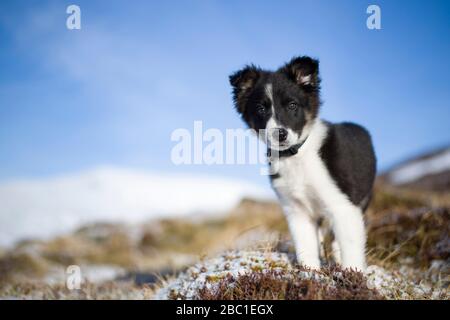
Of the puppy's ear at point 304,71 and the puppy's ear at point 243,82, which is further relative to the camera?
the puppy's ear at point 243,82

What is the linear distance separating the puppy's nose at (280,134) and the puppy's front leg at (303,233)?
920mm

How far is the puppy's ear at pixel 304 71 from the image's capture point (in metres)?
5.12

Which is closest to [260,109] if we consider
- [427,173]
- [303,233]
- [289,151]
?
[289,151]

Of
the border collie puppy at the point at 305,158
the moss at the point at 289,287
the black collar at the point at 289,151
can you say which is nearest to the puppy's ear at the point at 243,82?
the border collie puppy at the point at 305,158

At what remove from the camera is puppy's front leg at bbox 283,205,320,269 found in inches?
197

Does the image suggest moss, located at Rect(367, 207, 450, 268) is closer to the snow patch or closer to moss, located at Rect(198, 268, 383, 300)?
moss, located at Rect(198, 268, 383, 300)

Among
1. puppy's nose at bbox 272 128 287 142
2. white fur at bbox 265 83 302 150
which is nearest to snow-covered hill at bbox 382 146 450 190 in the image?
white fur at bbox 265 83 302 150

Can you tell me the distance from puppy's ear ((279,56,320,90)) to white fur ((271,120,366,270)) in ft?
1.53

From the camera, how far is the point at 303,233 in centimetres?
515

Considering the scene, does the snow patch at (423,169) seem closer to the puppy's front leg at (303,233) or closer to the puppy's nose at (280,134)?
the puppy's front leg at (303,233)

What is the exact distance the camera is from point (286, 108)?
493 centimetres
